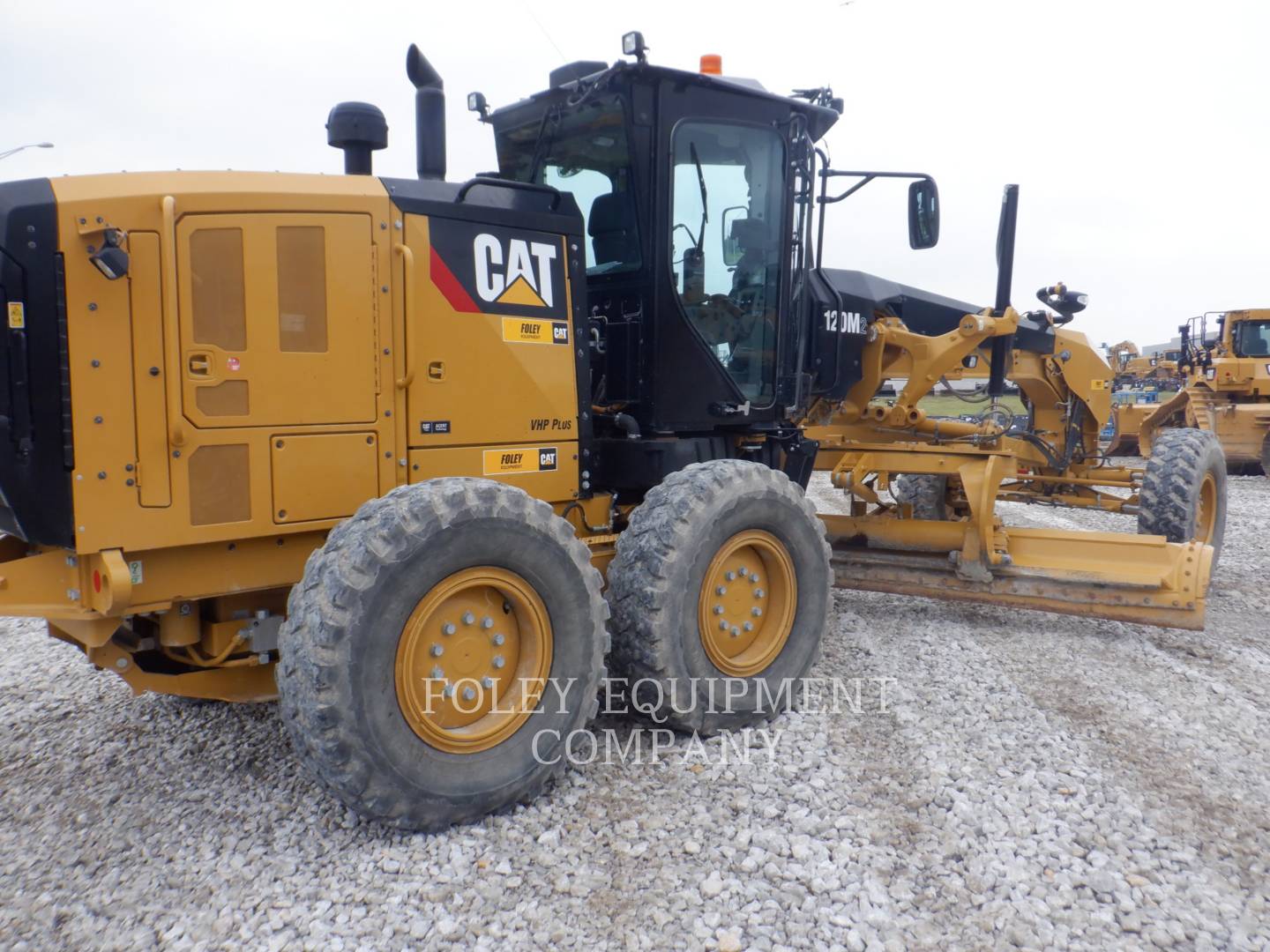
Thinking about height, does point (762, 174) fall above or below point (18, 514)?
above

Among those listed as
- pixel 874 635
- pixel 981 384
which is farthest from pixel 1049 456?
pixel 874 635

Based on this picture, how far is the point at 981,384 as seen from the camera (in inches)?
285

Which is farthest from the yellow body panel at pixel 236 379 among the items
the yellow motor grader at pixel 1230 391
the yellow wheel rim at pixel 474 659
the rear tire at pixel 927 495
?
the yellow motor grader at pixel 1230 391

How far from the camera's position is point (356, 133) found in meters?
3.97

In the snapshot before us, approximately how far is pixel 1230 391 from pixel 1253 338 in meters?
1.11

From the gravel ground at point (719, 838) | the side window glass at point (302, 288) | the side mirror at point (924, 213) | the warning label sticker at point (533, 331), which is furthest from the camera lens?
the side mirror at point (924, 213)

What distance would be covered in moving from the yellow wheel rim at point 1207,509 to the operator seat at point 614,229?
16.7 ft

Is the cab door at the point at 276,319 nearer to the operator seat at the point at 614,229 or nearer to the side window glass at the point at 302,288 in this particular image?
the side window glass at the point at 302,288

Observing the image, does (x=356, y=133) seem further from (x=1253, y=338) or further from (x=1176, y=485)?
(x=1253, y=338)

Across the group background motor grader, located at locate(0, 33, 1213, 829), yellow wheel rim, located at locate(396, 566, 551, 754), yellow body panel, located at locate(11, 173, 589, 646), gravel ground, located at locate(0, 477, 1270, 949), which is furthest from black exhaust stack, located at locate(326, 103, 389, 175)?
gravel ground, located at locate(0, 477, 1270, 949)

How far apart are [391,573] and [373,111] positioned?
206cm

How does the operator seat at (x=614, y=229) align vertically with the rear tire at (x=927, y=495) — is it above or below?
above

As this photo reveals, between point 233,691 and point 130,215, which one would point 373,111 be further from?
point 233,691

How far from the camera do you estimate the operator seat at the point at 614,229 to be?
4.56 m
